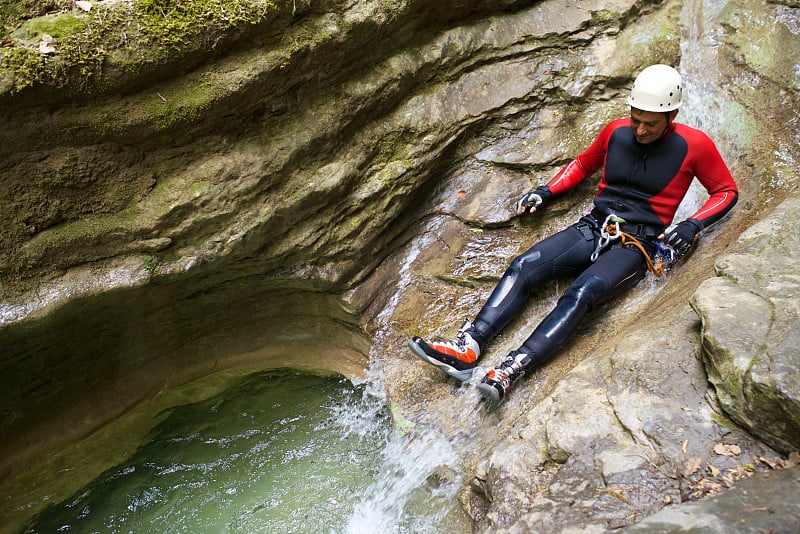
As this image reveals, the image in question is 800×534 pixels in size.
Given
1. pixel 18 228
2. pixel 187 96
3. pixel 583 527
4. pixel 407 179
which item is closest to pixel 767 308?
Answer: pixel 583 527

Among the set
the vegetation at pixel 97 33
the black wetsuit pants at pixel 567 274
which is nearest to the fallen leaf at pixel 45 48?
the vegetation at pixel 97 33

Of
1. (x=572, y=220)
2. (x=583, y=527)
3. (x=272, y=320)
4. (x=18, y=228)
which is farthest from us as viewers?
(x=272, y=320)

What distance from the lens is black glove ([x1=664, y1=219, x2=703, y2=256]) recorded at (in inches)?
146

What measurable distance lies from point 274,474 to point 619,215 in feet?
10.3

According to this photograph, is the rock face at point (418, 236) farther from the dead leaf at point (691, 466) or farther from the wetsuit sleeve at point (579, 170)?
the wetsuit sleeve at point (579, 170)

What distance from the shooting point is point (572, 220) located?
4781 mm

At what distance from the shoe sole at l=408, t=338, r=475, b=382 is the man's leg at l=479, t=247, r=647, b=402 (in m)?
0.40

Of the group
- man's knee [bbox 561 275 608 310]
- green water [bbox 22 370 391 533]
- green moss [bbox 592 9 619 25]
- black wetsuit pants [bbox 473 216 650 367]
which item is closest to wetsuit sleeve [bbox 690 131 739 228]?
black wetsuit pants [bbox 473 216 650 367]

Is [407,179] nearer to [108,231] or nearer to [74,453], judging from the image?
[108,231]

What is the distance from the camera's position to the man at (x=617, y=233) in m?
3.67

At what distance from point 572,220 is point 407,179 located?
55.9 inches

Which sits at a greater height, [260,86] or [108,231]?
[260,86]

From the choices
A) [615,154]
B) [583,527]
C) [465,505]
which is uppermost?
[615,154]

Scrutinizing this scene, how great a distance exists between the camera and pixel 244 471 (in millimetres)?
4371
